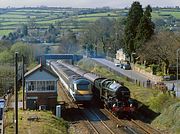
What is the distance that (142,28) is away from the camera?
7812cm

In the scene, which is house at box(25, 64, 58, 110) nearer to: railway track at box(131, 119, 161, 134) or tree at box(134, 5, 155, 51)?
railway track at box(131, 119, 161, 134)

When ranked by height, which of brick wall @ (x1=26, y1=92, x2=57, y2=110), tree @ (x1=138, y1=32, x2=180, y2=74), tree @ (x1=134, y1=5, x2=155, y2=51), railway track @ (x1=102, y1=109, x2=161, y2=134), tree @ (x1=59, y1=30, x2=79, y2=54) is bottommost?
tree @ (x1=59, y1=30, x2=79, y2=54)

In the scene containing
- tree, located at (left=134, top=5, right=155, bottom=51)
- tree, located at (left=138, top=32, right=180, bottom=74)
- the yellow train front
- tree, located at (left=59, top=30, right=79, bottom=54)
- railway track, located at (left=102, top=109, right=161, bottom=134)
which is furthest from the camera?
tree, located at (left=59, top=30, right=79, bottom=54)

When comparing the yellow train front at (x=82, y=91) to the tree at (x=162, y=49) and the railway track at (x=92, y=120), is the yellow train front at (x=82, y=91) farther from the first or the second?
the tree at (x=162, y=49)

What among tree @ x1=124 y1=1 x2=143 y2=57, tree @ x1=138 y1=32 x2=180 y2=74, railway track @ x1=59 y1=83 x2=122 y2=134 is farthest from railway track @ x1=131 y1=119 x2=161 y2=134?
tree @ x1=124 y1=1 x2=143 y2=57

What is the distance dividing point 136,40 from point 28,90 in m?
39.8

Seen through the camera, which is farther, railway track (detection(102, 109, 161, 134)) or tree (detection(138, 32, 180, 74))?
tree (detection(138, 32, 180, 74))

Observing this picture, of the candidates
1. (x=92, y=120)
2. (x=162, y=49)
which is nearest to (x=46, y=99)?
(x=92, y=120)

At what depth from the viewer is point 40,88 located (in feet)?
143

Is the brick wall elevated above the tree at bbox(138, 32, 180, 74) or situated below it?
below

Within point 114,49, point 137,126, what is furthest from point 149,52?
point 114,49

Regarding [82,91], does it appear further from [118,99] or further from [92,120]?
[92,120]

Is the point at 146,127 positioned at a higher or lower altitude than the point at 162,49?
lower

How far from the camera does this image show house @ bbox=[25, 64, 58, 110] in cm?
4350
